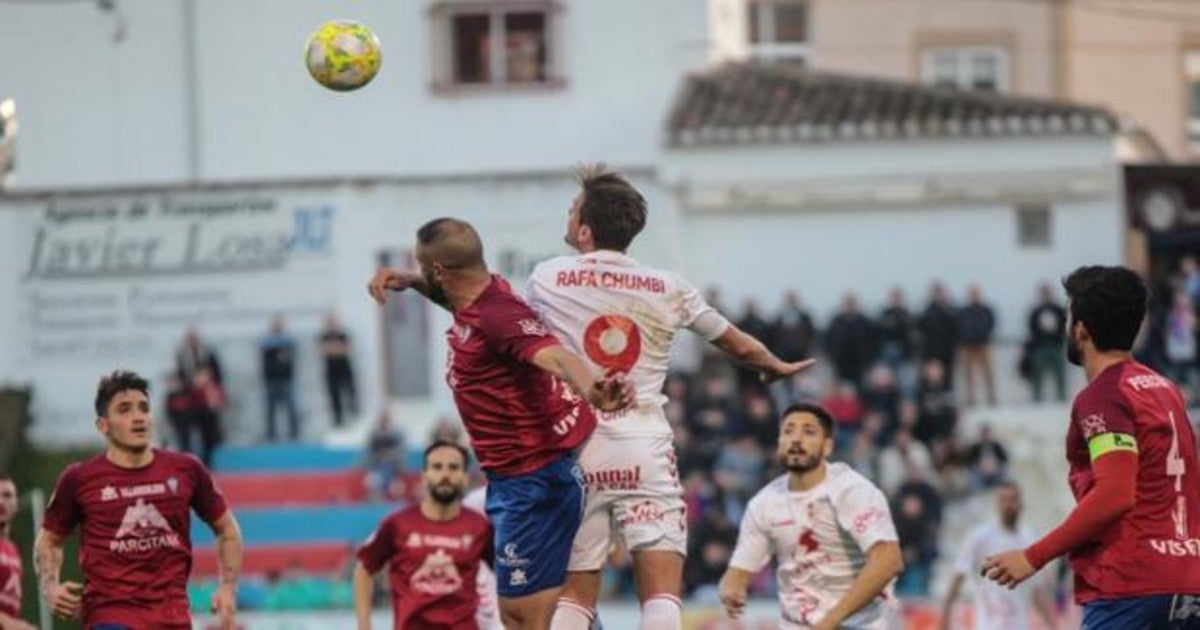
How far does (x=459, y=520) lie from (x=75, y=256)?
1055 inches

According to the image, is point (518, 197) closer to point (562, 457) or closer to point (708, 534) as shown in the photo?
point (708, 534)

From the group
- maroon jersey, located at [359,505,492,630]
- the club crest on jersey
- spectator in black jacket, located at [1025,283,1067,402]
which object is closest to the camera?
the club crest on jersey

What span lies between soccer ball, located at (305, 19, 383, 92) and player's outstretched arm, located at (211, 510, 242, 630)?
99.8 inches

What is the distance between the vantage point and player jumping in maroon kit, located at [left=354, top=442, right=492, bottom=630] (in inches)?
645

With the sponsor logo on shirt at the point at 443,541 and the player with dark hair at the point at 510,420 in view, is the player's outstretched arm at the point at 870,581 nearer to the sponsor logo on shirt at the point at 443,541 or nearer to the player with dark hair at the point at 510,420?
the player with dark hair at the point at 510,420

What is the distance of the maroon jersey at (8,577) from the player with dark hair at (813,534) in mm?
4299

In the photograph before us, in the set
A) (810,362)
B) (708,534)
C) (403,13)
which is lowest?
(708,534)

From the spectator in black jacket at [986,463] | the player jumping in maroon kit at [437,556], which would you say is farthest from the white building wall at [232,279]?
the player jumping in maroon kit at [437,556]

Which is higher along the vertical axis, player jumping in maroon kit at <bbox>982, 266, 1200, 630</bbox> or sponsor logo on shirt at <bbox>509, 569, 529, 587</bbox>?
player jumping in maroon kit at <bbox>982, 266, 1200, 630</bbox>

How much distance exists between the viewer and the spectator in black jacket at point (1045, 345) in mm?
37938

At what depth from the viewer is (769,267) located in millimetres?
40969

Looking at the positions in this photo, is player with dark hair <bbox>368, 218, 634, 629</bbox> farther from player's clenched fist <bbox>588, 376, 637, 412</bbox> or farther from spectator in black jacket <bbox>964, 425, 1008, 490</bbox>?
spectator in black jacket <bbox>964, 425, 1008, 490</bbox>

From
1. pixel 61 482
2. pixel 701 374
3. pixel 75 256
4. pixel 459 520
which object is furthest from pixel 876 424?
pixel 61 482

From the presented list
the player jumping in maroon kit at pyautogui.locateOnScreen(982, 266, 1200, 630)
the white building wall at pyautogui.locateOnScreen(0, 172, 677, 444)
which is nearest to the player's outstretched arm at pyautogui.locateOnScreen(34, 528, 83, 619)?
the player jumping in maroon kit at pyautogui.locateOnScreen(982, 266, 1200, 630)
